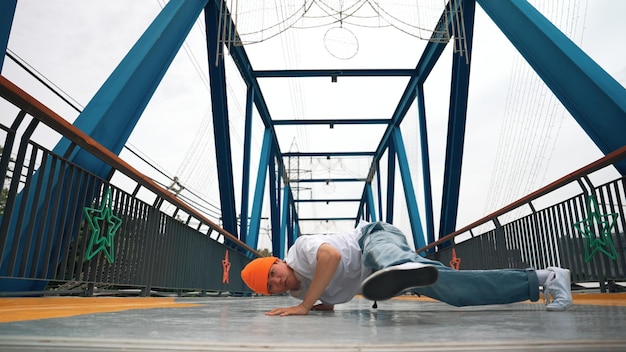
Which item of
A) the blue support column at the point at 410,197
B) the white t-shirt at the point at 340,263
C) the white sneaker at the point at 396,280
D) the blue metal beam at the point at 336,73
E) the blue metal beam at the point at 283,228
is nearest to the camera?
the white sneaker at the point at 396,280

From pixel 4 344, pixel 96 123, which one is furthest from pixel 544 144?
pixel 4 344

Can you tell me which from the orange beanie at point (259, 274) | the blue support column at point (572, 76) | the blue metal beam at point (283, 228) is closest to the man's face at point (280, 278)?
the orange beanie at point (259, 274)

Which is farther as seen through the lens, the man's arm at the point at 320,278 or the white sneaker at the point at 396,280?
the man's arm at the point at 320,278

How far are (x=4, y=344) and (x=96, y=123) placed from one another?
2.68 meters

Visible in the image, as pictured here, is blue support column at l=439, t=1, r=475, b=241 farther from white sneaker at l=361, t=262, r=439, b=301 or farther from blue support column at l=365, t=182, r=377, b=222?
blue support column at l=365, t=182, r=377, b=222

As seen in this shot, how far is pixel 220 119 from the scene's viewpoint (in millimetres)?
7430

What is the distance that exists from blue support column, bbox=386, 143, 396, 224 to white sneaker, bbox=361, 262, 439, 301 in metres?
11.8

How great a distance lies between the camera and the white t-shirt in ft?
7.02

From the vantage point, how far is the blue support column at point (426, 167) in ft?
31.2

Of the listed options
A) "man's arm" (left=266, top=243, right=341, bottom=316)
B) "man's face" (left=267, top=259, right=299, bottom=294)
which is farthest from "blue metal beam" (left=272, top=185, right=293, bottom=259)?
"man's arm" (left=266, top=243, right=341, bottom=316)

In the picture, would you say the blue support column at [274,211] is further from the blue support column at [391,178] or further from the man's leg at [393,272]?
the man's leg at [393,272]

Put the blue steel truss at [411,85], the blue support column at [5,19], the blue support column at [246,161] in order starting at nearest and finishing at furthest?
the blue support column at [5,19] < the blue steel truss at [411,85] < the blue support column at [246,161]

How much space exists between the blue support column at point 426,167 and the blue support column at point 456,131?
875 mm

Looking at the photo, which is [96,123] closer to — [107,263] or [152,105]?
[107,263]
